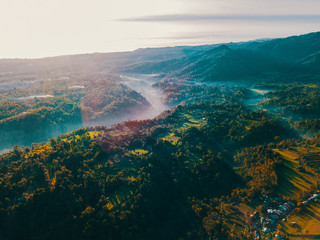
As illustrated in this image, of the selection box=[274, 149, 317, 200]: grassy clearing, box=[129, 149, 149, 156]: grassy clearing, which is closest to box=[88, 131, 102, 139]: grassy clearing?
box=[129, 149, 149, 156]: grassy clearing

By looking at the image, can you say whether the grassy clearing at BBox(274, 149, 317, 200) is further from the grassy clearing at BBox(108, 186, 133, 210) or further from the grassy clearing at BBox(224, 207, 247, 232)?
the grassy clearing at BBox(108, 186, 133, 210)

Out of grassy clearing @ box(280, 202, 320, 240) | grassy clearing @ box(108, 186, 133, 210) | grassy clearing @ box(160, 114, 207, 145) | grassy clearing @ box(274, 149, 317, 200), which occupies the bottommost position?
grassy clearing @ box(108, 186, 133, 210)

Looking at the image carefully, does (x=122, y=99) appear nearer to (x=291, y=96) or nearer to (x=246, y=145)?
(x=246, y=145)

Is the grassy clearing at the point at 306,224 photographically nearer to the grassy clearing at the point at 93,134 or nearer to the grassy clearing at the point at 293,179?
the grassy clearing at the point at 293,179

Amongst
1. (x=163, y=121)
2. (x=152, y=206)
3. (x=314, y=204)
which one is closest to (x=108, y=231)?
(x=152, y=206)

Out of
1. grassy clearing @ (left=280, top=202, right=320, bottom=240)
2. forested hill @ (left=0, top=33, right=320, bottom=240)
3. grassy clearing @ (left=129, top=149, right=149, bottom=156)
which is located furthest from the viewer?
grassy clearing @ (left=129, top=149, right=149, bottom=156)

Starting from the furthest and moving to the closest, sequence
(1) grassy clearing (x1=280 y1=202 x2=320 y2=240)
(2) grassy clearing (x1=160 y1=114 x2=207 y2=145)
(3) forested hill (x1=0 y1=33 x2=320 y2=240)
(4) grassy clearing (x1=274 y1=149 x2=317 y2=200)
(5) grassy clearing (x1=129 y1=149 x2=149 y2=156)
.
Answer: (2) grassy clearing (x1=160 y1=114 x2=207 y2=145), (5) grassy clearing (x1=129 y1=149 x2=149 y2=156), (4) grassy clearing (x1=274 y1=149 x2=317 y2=200), (3) forested hill (x1=0 y1=33 x2=320 y2=240), (1) grassy clearing (x1=280 y1=202 x2=320 y2=240)

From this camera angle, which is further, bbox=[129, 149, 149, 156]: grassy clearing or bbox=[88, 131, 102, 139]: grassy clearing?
bbox=[88, 131, 102, 139]: grassy clearing
